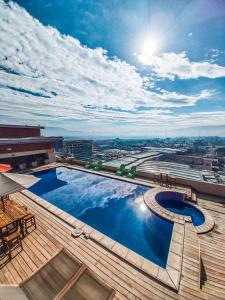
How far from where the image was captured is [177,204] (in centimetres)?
892

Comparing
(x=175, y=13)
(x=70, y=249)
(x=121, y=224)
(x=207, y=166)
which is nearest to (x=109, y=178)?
(x=121, y=224)

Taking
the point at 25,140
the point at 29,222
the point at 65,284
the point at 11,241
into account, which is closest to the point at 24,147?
the point at 25,140

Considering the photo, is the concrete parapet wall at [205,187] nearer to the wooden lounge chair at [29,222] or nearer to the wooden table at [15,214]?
the wooden lounge chair at [29,222]

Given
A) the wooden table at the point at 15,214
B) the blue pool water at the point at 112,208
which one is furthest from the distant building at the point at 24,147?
the wooden table at the point at 15,214

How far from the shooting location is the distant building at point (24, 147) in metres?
14.1

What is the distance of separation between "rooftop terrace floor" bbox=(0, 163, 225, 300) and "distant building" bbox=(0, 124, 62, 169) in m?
10.9

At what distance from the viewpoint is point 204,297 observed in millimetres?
3400

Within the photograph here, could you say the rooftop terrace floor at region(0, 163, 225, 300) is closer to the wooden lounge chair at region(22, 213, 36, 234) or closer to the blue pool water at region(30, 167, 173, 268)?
the wooden lounge chair at region(22, 213, 36, 234)

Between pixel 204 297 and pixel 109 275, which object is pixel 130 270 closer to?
pixel 109 275

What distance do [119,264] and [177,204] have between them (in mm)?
6103

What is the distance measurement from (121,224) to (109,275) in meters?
3.77

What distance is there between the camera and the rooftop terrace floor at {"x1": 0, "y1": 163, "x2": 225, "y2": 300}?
350 centimetres

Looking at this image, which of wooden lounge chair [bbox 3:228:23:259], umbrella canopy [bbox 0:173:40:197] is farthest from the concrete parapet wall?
wooden lounge chair [bbox 3:228:23:259]

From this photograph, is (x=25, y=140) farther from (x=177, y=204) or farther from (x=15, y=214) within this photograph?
(x=177, y=204)
